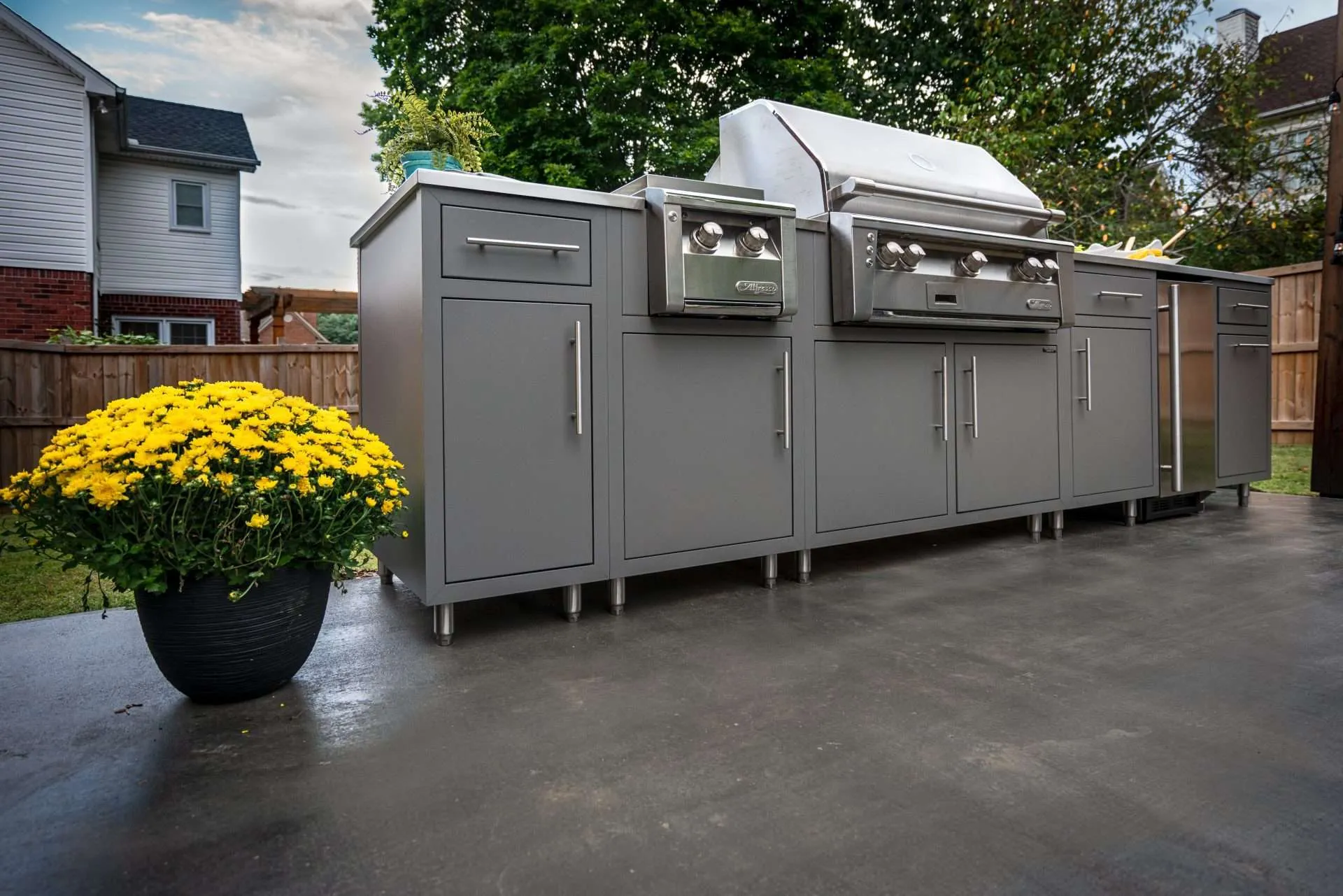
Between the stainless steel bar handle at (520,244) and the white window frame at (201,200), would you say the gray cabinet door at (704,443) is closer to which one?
the stainless steel bar handle at (520,244)

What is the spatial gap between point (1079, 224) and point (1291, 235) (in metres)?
2.30

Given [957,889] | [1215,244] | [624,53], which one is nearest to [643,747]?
[957,889]

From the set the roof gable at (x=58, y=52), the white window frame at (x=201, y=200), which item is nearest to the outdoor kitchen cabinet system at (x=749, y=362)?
the roof gable at (x=58, y=52)

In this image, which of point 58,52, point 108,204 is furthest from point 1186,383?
point 108,204

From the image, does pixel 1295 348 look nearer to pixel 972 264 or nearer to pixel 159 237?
pixel 972 264

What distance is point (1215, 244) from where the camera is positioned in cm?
916

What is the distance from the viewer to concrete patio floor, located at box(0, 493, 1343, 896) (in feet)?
3.77

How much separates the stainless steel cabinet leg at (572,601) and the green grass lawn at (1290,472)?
515cm

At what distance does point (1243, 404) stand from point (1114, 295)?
1.33m

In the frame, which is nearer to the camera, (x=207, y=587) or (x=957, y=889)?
(x=957, y=889)

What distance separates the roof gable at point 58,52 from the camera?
9273 mm

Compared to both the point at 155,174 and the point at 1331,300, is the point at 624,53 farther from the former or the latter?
the point at 1331,300

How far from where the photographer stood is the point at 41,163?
9547mm

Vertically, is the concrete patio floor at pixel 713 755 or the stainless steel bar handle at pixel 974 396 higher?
the stainless steel bar handle at pixel 974 396
